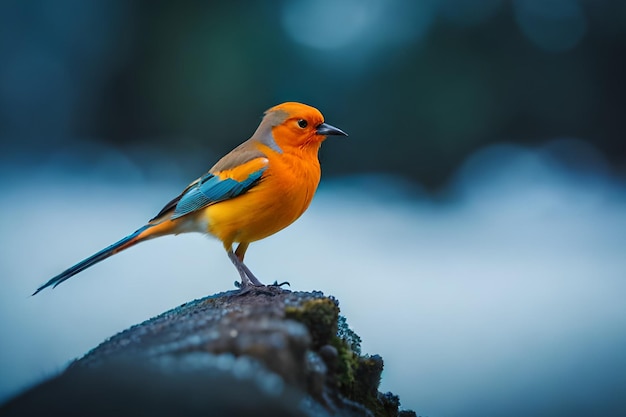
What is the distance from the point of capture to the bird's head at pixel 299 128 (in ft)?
15.1

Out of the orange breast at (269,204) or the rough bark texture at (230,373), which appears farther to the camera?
the orange breast at (269,204)

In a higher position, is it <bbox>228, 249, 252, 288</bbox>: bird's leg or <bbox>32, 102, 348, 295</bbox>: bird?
<bbox>32, 102, 348, 295</bbox>: bird

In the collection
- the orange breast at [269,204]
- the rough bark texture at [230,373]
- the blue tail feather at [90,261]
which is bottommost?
the rough bark texture at [230,373]

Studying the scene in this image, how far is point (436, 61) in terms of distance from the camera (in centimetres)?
1052

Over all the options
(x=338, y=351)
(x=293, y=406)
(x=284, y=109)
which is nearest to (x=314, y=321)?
(x=338, y=351)

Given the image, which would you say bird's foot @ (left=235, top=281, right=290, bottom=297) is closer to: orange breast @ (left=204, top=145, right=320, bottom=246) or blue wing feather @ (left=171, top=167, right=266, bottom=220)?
orange breast @ (left=204, top=145, right=320, bottom=246)

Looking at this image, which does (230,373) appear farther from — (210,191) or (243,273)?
(210,191)

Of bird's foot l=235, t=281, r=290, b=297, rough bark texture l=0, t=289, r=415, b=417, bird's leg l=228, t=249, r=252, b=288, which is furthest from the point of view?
bird's leg l=228, t=249, r=252, b=288

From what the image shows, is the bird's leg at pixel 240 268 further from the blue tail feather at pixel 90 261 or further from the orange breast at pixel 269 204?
the blue tail feather at pixel 90 261

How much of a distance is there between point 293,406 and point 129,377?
2.20 ft

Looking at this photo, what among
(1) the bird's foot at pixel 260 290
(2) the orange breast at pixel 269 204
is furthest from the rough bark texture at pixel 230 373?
(2) the orange breast at pixel 269 204

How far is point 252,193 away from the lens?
4.32 metres

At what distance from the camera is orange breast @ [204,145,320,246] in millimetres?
4293

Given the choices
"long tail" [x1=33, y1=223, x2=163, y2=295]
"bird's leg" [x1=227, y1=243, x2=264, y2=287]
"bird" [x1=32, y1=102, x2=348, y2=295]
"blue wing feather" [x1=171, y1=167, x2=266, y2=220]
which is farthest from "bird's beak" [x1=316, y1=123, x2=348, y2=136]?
"long tail" [x1=33, y1=223, x2=163, y2=295]
